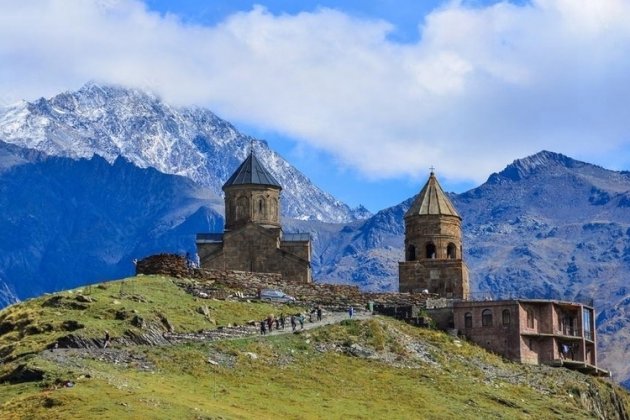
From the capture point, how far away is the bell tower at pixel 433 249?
11050cm

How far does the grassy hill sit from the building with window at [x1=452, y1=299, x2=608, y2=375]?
2.67 m

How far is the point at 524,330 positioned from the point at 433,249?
1757 cm

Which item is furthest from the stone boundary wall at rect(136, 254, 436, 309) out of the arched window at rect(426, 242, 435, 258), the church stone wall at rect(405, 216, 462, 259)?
the arched window at rect(426, 242, 435, 258)

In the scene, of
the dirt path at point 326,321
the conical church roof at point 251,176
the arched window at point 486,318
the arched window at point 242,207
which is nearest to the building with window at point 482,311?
the arched window at point 486,318

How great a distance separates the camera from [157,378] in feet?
235

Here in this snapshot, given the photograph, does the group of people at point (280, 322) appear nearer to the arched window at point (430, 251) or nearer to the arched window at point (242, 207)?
the arched window at point (430, 251)

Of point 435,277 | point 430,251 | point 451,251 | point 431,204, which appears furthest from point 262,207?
point 435,277

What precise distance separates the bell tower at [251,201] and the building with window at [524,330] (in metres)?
24.0

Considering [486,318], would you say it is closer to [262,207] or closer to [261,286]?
[261,286]

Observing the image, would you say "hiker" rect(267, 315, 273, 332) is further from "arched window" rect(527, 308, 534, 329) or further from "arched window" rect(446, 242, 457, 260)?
"arched window" rect(446, 242, 457, 260)

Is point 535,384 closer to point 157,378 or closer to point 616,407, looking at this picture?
point 616,407

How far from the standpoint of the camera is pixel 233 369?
253 feet

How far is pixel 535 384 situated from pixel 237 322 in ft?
60.6

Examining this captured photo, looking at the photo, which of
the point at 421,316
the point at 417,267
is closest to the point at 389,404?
the point at 421,316
